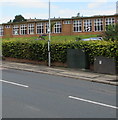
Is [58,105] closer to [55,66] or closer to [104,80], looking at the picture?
[104,80]

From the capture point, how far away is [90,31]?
59.9 meters

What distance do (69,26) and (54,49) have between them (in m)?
42.8

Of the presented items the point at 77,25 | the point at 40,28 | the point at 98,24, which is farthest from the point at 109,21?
the point at 40,28

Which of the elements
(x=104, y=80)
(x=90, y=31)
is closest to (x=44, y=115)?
(x=104, y=80)

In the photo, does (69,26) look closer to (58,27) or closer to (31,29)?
(58,27)

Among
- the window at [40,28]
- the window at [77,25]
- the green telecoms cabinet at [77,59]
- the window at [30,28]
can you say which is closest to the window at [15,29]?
the window at [30,28]

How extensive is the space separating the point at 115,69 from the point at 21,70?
6808 mm

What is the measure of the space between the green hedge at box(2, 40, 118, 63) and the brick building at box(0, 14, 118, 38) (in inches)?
1383

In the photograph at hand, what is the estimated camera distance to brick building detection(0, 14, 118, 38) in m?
57.9

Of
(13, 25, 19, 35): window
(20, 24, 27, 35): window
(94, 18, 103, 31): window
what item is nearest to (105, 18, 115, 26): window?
(94, 18, 103, 31): window

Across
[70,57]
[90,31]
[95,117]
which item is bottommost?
[95,117]

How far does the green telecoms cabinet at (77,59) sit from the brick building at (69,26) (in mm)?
37742

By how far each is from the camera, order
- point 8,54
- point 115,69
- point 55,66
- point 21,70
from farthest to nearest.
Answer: point 8,54, point 55,66, point 21,70, point 115,69

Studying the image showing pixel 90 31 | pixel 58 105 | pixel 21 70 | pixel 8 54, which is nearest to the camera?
pixel 58 105
